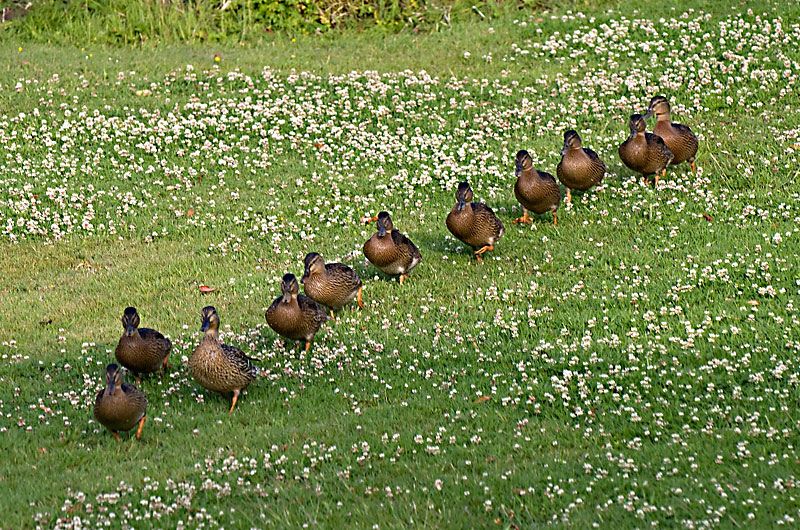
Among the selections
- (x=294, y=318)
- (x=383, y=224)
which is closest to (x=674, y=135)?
(x=383, y=224)

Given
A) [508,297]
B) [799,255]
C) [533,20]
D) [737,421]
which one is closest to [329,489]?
[737,421]

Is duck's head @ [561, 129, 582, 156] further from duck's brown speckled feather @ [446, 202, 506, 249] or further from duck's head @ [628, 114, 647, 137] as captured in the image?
duck's brown speckled feather @ [446, 202, 506, 249]

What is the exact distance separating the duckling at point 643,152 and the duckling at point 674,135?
35 cm

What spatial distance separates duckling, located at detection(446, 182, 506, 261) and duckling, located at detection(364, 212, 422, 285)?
69 cm

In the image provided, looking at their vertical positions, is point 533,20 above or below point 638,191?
above

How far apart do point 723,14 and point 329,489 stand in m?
15.1

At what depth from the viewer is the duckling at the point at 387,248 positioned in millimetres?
10750

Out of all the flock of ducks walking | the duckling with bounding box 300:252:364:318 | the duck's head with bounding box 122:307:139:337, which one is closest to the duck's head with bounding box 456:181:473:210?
the flock of ducks walking

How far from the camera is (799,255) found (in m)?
10.8

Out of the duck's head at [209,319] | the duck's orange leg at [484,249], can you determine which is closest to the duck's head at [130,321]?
the duck's head at [209,319]

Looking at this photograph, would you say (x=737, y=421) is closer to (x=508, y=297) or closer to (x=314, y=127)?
(x=508, y=297)

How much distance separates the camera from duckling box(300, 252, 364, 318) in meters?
10.1

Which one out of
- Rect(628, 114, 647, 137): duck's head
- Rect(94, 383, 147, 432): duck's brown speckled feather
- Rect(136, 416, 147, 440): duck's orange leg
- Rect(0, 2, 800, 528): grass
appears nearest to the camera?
Rect(0, 2, 800, 528): grass

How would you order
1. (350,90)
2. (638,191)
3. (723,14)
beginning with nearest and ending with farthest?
(638,191)
(350,90)
(723,14)
